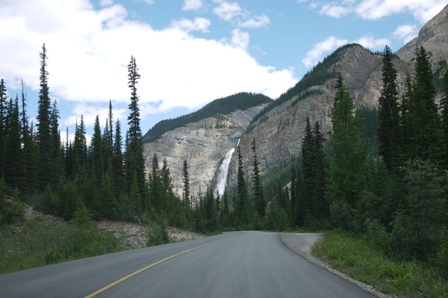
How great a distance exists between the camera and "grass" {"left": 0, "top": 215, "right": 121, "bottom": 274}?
15.2 meters

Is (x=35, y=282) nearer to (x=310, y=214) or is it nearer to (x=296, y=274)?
(x=296, y=274)

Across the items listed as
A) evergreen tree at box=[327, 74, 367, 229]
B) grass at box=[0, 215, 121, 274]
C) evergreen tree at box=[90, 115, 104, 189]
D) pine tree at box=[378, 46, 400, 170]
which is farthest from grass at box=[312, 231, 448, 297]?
evergreen tree at box=[90, 115, 104, 189]

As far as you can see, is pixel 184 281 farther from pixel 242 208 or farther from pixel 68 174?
pixel 242 208

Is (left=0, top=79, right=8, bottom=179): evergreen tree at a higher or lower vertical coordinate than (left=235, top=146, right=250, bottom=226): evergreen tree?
higher

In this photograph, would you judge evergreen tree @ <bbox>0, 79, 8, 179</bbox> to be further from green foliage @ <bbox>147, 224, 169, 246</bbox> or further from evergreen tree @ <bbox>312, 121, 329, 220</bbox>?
evergreen tree @ <bbox>312, 121, 329, 220</bbox>

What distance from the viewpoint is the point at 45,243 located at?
80.8 ft

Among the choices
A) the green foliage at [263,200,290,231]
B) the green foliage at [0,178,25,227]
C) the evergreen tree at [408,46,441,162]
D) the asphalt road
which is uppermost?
the evergreen tree at [408,46,441,162]

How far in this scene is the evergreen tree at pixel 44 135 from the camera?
51750 mm

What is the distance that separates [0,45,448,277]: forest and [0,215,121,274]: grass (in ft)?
6.97

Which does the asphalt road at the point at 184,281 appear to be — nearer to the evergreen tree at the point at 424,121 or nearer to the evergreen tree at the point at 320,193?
the evergreen tree at the point at 424,121

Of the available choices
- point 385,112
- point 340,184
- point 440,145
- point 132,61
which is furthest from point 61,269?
point 132,61

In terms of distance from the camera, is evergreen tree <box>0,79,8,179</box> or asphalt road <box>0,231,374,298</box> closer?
asphalt road <box>0,231,374,298</box>

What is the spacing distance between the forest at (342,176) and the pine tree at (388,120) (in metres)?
0.11

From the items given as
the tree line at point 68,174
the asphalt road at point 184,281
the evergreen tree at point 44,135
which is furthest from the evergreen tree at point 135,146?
the asphalt road at point 184,281
